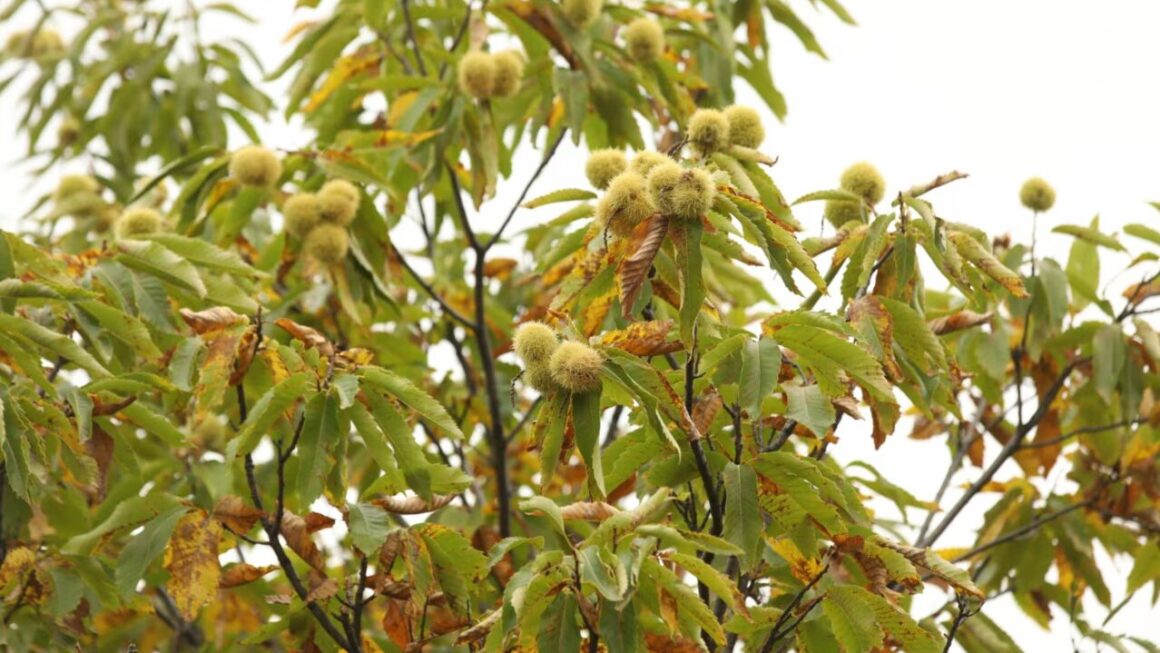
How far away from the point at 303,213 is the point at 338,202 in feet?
0.26

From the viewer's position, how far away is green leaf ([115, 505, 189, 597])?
89.9 inches

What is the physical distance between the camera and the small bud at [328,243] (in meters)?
3.07

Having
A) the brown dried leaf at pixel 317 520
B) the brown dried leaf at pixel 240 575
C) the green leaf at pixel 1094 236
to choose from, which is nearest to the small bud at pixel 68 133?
the brown dried leaf at pixel 240 575

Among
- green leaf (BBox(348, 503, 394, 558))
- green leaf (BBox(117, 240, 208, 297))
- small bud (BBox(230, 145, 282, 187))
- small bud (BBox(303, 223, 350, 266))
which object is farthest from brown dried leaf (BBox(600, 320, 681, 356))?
small bud (BBox(230, 145, 282, 187))

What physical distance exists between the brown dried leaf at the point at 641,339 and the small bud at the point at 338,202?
1179mm

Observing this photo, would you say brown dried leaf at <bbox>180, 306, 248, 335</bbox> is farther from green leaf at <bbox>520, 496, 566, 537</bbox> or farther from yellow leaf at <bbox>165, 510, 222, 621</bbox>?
green leaf at <bbox>520, 496, 566, 537</bbox>

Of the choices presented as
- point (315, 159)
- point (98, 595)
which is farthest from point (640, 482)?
point (315, 159)

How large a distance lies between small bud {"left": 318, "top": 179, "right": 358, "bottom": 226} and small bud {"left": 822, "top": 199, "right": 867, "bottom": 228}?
103 centimetres

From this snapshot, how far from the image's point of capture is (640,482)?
230 centimetres

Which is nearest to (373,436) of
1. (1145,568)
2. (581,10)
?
(581,10)

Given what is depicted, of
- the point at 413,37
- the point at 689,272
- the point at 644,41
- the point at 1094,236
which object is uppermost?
the point at 413,37

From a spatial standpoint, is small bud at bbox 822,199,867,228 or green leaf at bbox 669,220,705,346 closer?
green leaf at bbox 669,220,705,346

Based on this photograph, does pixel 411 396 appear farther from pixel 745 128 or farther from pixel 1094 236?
pixel 1094 236

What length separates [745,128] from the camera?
8.30 feet
